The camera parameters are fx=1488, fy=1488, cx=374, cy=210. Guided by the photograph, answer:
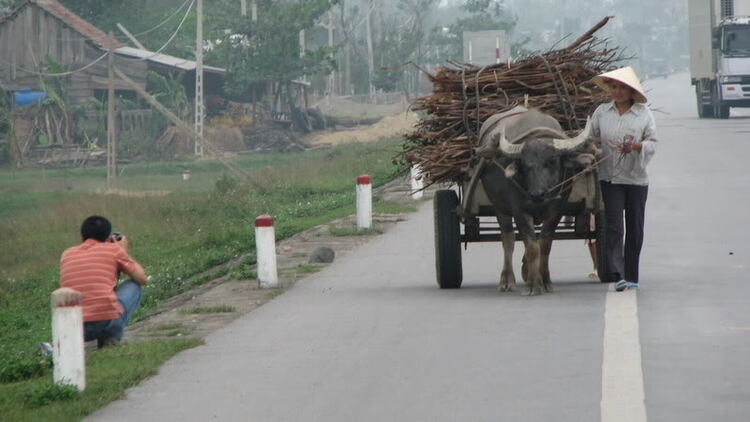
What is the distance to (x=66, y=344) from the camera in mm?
9344

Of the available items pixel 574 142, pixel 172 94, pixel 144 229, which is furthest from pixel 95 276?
pixel 172 94

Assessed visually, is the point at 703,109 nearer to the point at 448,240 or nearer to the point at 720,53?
the point at 720,53

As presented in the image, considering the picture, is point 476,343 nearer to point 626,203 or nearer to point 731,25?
point 626,203

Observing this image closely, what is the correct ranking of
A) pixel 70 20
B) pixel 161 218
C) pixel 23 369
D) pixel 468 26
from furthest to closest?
pixel 468 26 → pixel 70 20 → pixel 161 218 → pixel 23 369

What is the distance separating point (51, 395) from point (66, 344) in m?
0.34

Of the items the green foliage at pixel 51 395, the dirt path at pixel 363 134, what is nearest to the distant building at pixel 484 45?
the dirt path at pixel 363 134

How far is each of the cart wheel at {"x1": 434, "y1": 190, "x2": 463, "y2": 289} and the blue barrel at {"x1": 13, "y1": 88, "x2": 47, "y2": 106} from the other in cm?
4104

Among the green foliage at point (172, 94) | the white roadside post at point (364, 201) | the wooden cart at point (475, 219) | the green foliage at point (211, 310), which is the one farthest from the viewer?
the green foliage at point (172, 94)

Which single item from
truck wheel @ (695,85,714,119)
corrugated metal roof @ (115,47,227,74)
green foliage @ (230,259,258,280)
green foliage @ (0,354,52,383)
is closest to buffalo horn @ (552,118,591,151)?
green foliage @ (0,354,52,383)

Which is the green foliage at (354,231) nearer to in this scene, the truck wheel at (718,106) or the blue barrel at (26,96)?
the truck wheel at (718,106)

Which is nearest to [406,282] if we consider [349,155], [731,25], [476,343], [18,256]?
[476,343]

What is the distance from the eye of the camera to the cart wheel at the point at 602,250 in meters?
13.2

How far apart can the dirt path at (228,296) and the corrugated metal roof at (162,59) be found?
3739cm

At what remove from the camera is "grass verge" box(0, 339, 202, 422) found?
29.1ft
